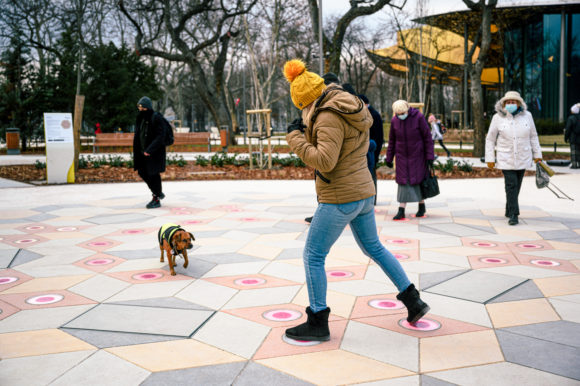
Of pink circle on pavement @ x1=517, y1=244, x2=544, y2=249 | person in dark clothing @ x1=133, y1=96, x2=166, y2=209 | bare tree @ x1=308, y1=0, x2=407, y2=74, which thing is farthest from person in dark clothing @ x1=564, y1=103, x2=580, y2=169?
person in dark clothing @ x1=133, y1=96, x2=166, y2=209

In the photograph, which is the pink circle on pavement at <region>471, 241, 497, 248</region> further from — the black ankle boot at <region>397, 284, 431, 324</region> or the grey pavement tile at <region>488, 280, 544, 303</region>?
the black ankle boot at <region>397, 284, 431, 324</region>

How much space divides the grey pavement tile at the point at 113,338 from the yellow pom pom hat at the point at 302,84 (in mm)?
1777

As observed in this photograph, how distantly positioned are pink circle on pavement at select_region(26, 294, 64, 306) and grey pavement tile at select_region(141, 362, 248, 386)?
177cm

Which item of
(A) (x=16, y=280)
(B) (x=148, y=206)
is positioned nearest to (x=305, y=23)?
(B) (x=148, y=206)

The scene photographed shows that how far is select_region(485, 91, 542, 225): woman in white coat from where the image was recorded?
725 centimetres

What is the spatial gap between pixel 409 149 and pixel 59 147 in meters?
8.89

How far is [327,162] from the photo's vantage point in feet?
10.1

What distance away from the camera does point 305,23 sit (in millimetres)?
32531

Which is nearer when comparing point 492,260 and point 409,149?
point 492,260

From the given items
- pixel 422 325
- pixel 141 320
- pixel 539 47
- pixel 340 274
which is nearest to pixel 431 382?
pixel 422 325

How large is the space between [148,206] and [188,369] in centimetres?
640

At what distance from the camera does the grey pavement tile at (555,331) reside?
3385 mm

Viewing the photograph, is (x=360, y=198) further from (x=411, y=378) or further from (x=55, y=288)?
(x=55, y=288)

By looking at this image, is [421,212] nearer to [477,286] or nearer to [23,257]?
[477,286]
